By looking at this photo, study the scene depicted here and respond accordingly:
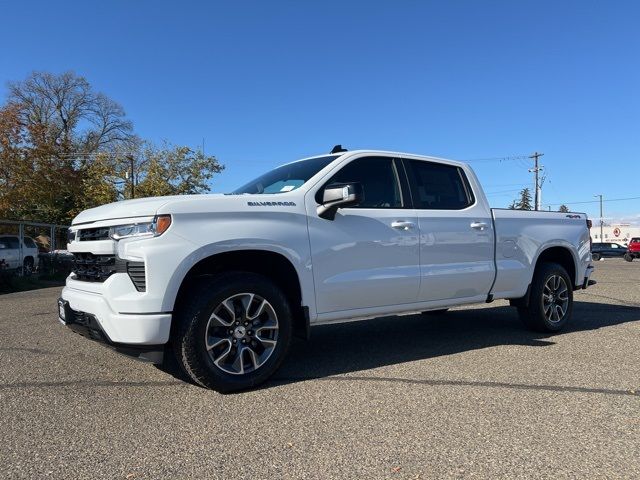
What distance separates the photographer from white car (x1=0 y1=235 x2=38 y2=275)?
22062mm

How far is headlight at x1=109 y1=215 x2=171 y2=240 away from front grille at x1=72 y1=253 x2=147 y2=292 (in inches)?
7.8

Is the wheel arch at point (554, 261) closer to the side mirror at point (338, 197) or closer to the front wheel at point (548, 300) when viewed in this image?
the front wheel at point (548, 300)

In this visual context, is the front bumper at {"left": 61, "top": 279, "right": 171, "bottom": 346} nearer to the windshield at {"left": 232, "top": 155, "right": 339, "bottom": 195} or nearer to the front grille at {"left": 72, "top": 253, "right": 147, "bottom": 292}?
the front grille at {"left": 72, "top": 253, "right": 147, "bottom": 292}

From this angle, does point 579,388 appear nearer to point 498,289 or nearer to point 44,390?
point 498,289

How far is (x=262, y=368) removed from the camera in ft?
13.7

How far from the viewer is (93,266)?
4258 millimetres

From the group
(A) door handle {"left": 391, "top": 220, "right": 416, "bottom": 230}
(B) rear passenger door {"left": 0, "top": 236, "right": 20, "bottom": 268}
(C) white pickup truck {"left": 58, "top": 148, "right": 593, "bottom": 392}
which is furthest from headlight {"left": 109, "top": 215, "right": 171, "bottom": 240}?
(B) rear passenger door {"left": 0, "top": 236, "right": 20, "bottom": 268}

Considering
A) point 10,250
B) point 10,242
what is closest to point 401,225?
point 10,250

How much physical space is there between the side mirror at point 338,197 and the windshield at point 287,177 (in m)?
0.35

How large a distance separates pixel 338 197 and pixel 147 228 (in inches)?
60.2

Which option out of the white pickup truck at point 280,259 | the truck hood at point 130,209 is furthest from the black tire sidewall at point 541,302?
the truck hood at point 130,209

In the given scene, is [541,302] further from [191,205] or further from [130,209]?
[130,209]

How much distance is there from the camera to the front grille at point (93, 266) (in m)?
4.05

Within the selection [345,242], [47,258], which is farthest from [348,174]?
[47,258]
